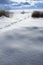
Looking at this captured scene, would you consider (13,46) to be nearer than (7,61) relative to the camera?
No

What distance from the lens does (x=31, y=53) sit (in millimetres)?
3906

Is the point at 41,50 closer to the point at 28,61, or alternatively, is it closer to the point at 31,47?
the point at 31,47

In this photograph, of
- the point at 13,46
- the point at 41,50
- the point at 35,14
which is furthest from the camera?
the point at 35,14

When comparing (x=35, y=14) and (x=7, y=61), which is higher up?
(x=35, y=14)

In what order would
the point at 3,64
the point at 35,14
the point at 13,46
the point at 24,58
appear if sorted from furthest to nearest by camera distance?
the point at 35,14 < the point at 13,46 < the point at 24,58 < the point at 3,64

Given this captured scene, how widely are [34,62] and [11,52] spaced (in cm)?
83

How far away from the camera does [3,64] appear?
317 centimetres

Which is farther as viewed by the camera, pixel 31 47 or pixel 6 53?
pixel 31 47

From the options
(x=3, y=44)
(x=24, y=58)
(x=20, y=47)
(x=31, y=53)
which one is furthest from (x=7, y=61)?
(x=3, y=44)

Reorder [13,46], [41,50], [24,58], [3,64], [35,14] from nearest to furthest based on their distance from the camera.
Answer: [3,64], [24,58], [41,50], [13,46], [35,14]

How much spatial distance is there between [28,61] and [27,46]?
1.20 m

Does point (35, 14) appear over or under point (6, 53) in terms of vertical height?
over

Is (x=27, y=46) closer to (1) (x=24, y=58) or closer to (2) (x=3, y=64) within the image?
(1) (x=24, y=58)

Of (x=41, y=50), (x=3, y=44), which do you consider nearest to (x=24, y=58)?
(x=41, y=50)
